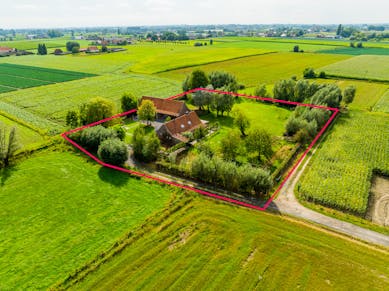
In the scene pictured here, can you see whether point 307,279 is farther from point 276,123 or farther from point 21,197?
point 276,123

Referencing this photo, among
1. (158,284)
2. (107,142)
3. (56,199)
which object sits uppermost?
(107,142)

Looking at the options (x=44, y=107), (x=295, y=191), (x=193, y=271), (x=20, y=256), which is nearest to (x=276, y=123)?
(x=295, y=191)

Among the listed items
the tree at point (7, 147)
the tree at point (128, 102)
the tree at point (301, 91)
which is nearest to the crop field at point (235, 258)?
the tree at point (7, 147)

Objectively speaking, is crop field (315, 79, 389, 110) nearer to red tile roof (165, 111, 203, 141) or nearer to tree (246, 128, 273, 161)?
tree (246, 128, 273, 161)

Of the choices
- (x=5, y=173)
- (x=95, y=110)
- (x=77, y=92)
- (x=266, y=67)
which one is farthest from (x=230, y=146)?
(x=266, y=67)

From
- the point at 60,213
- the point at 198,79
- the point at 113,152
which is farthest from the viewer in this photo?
the point at 198,79

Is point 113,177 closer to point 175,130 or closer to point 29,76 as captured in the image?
point 175,130

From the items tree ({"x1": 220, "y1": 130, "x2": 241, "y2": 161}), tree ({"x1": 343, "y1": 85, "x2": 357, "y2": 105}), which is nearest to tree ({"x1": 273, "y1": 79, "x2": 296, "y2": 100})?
tree ({"x1": 343, "y1": 85, "x2": 357, "y2": 105})
